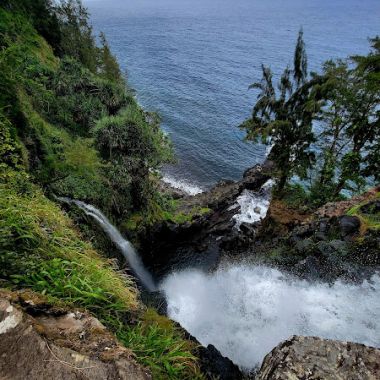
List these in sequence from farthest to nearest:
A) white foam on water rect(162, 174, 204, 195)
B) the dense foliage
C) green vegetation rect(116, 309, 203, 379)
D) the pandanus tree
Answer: white foam on water rect(162, 174, 204, 195), the pandanus tree, the dense foliage, green vegetation rect(116, 309, 203, 379)

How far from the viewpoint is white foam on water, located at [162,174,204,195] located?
29495 millimetres

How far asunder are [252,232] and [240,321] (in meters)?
8.81

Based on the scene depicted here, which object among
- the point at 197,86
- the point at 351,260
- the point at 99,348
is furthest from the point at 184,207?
the point at 197,86

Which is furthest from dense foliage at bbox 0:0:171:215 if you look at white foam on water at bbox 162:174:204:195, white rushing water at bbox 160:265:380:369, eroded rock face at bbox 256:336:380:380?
white foam on water at bbox 162:174:204:195

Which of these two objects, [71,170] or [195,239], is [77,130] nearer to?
[71,170]

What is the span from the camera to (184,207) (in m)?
23.7

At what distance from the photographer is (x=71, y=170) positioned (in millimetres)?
12227

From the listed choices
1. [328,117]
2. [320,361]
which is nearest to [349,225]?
[320,361]

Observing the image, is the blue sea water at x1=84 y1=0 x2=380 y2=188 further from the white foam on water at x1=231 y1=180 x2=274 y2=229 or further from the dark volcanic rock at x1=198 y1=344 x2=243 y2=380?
the dark volcanic rock at x1=198 y1=344 x2=243 y2=380

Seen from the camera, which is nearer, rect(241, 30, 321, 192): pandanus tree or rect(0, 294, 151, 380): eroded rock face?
rect(0, 294, 151, 380): eroded rock face

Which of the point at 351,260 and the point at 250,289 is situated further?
the point at 250,289

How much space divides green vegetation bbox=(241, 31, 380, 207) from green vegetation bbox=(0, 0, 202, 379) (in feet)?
25.7

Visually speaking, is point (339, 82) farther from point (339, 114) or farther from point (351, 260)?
point (351, 260)

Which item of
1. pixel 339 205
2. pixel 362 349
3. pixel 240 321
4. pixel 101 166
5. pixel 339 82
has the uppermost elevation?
pixel 339 82
